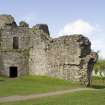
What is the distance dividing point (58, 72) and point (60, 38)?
3.36 m

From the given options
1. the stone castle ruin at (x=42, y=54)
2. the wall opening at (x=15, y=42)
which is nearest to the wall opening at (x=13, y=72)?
the stone castle ruin at (x=42, y=54)

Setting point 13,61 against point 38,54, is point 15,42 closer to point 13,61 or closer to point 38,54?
point 13,61

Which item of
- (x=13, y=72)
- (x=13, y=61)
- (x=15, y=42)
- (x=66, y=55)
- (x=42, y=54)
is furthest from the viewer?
(x=15, y=42)

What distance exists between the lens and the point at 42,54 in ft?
132

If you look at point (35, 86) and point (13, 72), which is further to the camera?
point (13, 72)

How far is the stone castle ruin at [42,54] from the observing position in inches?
1391

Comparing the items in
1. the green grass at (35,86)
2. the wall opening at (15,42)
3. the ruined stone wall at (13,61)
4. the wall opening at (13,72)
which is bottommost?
the green grass at (35,86)

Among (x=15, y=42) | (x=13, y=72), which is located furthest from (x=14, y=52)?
(x=13, y=72)

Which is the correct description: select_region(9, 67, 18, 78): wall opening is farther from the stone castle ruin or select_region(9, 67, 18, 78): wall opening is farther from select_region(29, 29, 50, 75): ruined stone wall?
select_region(29, 29, 50, 75): ruined stone wall

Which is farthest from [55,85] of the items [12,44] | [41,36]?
[12,44]

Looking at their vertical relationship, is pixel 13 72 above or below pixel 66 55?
below

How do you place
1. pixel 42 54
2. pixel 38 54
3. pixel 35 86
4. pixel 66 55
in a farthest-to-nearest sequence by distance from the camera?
pixel 38 54, pixel 42 54, pixel 66 55, pixel 35 86

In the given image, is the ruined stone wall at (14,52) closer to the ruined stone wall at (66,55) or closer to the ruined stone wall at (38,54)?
the ruined stone wall at (38,54)

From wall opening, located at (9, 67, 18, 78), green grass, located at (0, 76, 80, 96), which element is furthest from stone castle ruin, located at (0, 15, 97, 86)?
green grass, located at (0, 76, 80, 96)
